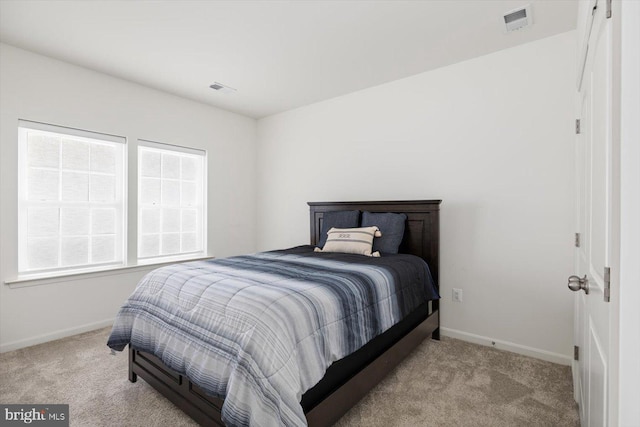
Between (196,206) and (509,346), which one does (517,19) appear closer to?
(509,346)

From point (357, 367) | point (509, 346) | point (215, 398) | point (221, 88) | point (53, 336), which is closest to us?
point (215, 398)

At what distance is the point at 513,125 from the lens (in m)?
2.68

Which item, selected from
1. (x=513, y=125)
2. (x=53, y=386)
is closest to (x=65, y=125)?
(x=53, y=386)

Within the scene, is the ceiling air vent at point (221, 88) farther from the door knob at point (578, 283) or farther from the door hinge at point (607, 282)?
the door hinge at point (607, 282)

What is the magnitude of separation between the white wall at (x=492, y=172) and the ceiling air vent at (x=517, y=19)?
1.04 feet

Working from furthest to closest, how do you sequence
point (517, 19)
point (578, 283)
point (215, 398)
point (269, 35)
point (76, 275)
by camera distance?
point (76, 275)
point (269, 35)
point (517, 19)
point (215, 398)
point (578, 283)

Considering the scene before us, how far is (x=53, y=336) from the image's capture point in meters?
2.92

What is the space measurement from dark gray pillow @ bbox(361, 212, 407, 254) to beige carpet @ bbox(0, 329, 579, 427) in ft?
2.96

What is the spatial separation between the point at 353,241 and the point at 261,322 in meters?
1.67

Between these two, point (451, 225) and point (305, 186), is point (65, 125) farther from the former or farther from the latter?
point (451, 225)

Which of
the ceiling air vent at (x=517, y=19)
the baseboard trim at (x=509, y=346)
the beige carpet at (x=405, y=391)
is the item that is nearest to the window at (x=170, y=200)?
the beige carpet at (x=405, y=391)

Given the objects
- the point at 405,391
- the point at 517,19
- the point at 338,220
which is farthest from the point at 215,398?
the point at 517,19

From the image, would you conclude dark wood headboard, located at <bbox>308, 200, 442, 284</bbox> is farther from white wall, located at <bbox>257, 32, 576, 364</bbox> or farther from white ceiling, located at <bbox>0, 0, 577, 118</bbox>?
white ceiling, located at <bbox>0, 0, 577, 118</bbox>

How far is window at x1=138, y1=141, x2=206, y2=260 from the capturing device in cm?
365
